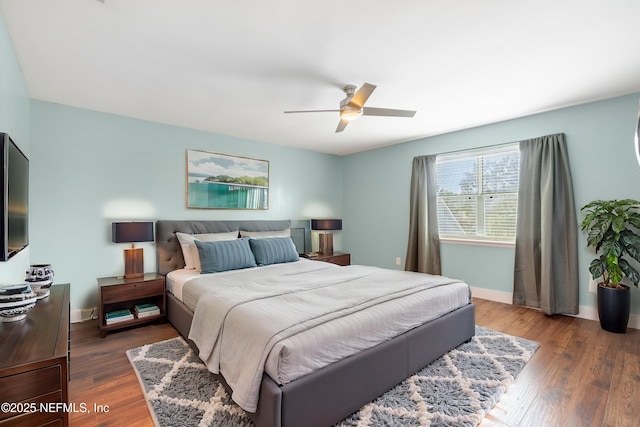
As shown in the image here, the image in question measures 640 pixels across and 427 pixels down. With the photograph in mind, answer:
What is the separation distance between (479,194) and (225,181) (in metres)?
3.76

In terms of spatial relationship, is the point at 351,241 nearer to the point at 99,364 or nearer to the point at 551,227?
the point at 551,227

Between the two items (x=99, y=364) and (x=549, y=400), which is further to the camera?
(x=99, y=364)

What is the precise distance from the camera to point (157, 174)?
378 cm

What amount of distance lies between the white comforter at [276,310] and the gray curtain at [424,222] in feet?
5.48

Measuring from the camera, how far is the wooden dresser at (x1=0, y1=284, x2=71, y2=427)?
1129 mm

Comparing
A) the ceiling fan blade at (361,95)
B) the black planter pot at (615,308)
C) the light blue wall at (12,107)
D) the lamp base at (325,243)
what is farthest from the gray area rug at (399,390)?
the lamp base at (325,243)

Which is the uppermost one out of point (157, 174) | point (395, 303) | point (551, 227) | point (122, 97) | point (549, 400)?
point (122, 97)

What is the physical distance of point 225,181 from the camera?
4.38 metres

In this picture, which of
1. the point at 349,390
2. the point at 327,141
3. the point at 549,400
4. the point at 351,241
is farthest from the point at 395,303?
the point at 351,241

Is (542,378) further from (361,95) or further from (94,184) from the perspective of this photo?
(94,184)

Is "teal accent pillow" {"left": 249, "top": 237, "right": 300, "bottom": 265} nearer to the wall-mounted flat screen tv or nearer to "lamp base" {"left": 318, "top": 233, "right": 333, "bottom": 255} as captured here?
"lamp base" {"left": 318, "top": 233, "right": 333, "bottom": 255}

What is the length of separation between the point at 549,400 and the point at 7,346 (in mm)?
3076

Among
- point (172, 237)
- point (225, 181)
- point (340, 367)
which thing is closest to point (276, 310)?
point (340, 367)

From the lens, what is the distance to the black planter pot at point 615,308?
2.90 metres
